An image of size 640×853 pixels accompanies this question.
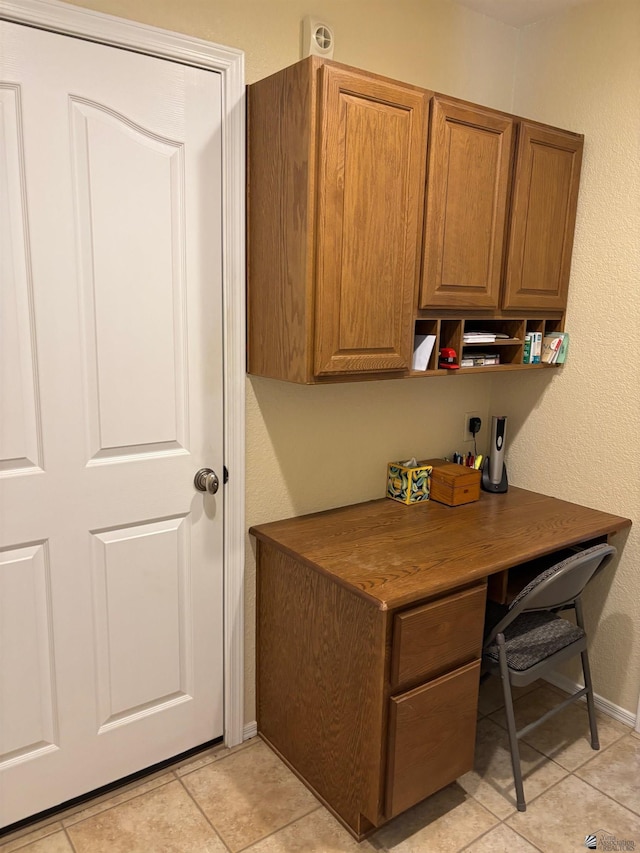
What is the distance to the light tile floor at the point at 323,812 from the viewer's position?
1793 mm

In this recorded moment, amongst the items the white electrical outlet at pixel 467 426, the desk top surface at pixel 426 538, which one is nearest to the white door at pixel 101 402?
the desk top surface at pixel 426 538

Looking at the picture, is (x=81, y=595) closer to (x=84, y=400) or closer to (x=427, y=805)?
(x=84, y=400)

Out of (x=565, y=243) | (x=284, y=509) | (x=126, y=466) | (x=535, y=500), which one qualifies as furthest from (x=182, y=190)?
(x=535, y=500)

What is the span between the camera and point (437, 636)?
5.74 ft

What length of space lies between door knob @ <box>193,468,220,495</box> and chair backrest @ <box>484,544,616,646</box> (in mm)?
946

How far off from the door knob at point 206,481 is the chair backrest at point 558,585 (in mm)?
946

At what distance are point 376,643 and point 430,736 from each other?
1.16 ft

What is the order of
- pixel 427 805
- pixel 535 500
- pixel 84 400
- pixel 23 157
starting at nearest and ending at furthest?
pixel 23 157, pixel 84 400, pixel 427 805, pixel 535 500

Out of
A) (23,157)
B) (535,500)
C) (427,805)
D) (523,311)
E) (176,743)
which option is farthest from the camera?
(535,500)

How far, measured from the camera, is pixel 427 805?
6.40 feet

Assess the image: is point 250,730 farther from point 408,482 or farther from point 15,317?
point 15,317

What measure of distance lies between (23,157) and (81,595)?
3.78 ft

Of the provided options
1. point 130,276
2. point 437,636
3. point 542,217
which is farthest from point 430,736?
point 542,217

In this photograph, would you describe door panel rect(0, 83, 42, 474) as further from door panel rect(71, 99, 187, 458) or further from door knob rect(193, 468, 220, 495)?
door knob rect(193, 468, 220, 495)
